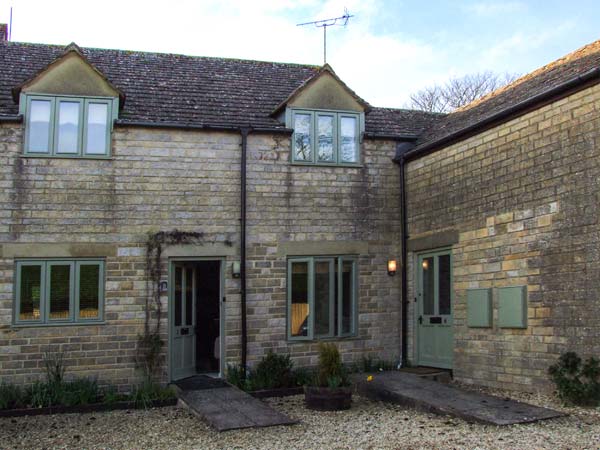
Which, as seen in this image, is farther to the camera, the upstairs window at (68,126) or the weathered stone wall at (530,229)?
the upstairs window at (68,126)

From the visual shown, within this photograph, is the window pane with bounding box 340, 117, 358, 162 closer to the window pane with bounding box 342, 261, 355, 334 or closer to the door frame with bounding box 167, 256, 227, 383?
the window pane with bounding box 342, 261, 355, 334

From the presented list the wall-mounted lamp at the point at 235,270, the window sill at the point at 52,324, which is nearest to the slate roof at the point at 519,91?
the wall-mounted lamp at the point at 235,270

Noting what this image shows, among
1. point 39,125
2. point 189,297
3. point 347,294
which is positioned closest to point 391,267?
point 347,294

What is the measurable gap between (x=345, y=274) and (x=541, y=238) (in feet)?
14.1

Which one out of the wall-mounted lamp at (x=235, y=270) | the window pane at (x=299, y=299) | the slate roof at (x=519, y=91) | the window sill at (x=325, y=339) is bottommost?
the window sill at (x=325, y=339)

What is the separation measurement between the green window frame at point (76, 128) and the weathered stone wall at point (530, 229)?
605 centimetres

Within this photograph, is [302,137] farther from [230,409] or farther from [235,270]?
[230,409]

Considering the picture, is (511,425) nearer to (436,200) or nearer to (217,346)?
(436,200)

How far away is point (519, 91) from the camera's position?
41.3ft

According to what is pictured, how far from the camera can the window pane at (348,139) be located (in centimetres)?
1388

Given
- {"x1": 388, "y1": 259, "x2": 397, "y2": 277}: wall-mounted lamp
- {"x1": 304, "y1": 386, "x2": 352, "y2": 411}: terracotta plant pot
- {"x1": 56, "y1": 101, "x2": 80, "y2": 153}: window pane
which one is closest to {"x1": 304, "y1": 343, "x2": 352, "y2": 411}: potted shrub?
{"x1": 304, "y1": 386, "x2": 352, "y2": 411}: terracotta plant pot

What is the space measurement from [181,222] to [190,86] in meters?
3.22

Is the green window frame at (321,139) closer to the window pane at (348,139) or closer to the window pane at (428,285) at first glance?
the window pane at (348,139)

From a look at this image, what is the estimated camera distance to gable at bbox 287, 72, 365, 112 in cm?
1368
